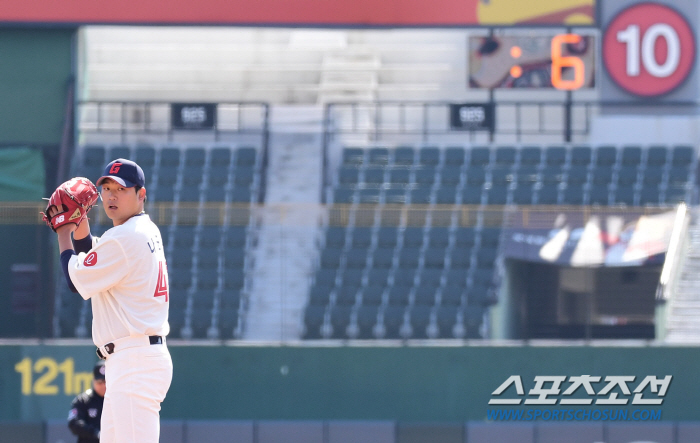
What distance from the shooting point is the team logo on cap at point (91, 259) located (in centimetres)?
475

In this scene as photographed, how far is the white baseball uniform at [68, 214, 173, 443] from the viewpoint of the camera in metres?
4.77

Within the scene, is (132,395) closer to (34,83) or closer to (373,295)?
(373,295)

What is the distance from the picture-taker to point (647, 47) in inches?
672

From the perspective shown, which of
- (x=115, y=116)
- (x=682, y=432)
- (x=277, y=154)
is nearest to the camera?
(x=682, y=432)

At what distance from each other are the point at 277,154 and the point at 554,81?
4.41m

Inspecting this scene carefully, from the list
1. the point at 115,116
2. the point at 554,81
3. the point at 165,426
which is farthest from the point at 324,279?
the point at 115,116

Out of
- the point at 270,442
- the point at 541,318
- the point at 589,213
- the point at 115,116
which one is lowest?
the point at 270,442

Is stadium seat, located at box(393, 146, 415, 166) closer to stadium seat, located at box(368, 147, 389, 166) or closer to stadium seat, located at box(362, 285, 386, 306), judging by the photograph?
stadium seat, located at box(368, 147, 389, 166)

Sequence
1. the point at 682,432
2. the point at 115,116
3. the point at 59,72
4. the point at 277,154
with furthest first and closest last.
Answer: the point at 115,116, the point at 277,154, the point at 59,72, the point at 682,432

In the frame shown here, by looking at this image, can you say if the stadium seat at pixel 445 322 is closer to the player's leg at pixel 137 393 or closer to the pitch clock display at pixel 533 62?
the player's leg at pixel 137 393

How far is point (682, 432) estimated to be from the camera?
29.8 feet

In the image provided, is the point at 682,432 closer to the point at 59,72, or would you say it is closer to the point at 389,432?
the point at 389,432

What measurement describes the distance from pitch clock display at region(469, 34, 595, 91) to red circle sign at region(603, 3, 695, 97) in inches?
20.7

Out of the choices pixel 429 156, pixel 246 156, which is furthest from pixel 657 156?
pixel 246 156
